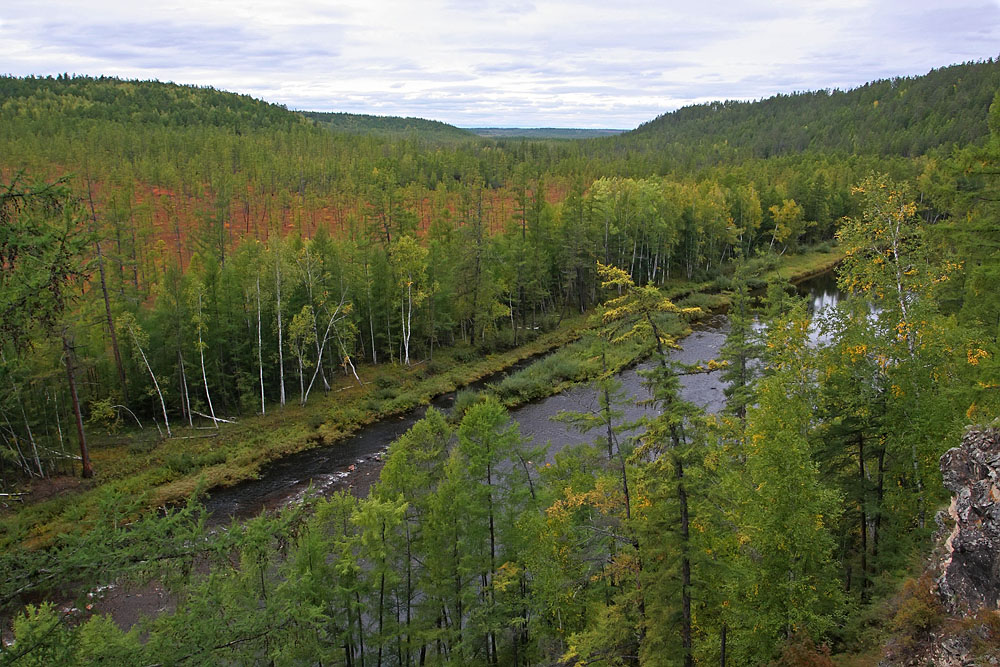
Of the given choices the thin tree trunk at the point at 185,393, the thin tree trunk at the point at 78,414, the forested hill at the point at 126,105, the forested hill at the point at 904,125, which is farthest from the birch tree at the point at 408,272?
the forested hill at the point at 904,125

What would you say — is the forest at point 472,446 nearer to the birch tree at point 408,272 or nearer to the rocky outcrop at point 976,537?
the birch tree at point 408,272

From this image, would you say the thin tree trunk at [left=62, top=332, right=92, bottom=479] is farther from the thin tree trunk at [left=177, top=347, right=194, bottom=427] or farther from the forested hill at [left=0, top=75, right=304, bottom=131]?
the forested hill at [left=0, top=75, right=304, bottom=131]

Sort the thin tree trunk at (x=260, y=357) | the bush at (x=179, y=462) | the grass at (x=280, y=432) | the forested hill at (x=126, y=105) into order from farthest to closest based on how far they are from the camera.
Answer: the forested hill at (x=126, y=105) → the thin tree trunk at (x=260, y=357) → the bush at (x=179, y=462) → the grass at (x=280, y=432)

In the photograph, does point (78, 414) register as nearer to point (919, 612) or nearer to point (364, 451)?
point (364, 451)

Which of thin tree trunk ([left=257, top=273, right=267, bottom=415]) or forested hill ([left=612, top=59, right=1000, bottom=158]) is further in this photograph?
forested hill ([left=612, top=59, right=1000, bottom=158])

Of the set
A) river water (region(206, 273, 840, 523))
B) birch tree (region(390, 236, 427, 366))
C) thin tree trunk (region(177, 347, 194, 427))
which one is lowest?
river water (region(206, 273, 840, 523))

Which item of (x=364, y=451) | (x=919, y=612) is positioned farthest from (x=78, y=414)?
(x=919, y=612)

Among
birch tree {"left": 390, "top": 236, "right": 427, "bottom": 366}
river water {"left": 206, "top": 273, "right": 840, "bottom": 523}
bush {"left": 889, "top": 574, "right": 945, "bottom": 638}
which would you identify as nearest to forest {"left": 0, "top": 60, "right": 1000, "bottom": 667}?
bush {"left": 889, "top": 574, "right": 945, "bottom": 638}

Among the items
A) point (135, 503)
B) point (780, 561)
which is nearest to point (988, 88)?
point (780, 561)
